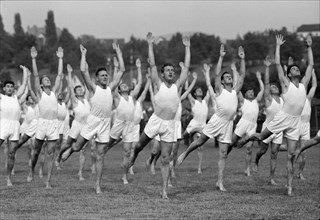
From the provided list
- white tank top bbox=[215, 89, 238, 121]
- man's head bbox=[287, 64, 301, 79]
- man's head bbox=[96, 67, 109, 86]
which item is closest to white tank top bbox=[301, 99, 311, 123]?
white tank top bbox=[215, 89, 238, 121]

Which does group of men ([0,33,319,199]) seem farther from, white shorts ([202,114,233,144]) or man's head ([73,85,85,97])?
man's head ([73,85,85,97])

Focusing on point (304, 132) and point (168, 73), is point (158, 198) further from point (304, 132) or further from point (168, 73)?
point (304, 132)

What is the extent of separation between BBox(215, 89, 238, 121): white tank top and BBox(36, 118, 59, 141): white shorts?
174 inches

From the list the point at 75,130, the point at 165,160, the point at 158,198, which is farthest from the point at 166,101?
the point at 75,130

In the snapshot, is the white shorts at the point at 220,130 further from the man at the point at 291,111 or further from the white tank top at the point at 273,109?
the white tank top at the point at 273,109

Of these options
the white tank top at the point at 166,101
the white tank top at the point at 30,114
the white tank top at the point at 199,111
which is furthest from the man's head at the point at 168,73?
the white tank top at the point at 30,114

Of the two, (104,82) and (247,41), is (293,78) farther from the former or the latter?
(247,41)

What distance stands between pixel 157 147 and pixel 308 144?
4749 mm

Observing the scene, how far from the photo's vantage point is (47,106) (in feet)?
57.6

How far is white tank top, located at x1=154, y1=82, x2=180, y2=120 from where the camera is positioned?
15.2 meters

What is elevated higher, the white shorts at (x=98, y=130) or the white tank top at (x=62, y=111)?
the white tank top at (x=62, y=111)

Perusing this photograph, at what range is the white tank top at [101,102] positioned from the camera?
1598 cm

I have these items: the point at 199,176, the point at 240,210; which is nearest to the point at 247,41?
the point at 199,176

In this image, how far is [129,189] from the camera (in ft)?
55.4
